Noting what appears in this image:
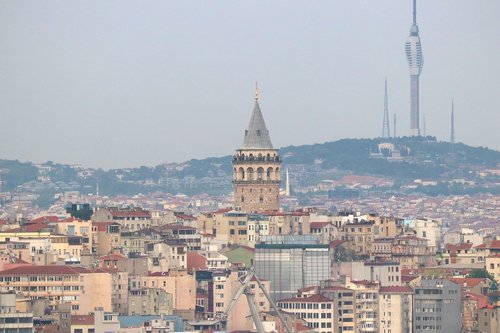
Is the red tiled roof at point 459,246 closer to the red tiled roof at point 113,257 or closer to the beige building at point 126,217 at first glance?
the beige building at point 126,217

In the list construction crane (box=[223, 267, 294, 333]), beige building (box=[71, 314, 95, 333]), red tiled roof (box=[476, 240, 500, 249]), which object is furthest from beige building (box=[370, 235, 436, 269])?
beige building (box=[71, 314, 95, 333])

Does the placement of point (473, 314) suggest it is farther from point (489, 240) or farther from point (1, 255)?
point (489, 240)

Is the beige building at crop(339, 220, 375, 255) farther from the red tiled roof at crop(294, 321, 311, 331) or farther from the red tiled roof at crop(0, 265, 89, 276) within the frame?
the red tiled roof at crop(0, 265, 89, 276)

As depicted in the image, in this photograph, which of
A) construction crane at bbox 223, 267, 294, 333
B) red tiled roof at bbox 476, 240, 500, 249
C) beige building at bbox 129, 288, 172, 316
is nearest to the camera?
construction crane at bbox 223, 267, 294, 333

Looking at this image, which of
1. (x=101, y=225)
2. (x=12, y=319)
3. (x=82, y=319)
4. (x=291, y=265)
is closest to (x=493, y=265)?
(x=291, y=265)

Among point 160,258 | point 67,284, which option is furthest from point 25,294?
point 160,258

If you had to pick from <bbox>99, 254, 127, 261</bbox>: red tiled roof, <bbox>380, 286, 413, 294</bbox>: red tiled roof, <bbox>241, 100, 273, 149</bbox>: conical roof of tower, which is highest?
<bbox>241, 100, 273, 149</bbox>: conical roof of tower

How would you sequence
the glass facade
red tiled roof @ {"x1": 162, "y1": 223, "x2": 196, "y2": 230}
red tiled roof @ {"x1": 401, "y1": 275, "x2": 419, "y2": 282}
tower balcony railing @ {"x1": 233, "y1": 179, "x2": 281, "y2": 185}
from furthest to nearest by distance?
1. tower balcony railing @ {"x1": 233, "y1": 179, "x2": 281, "y2": 185}
2. red tiled roof @ {"x1": 162, "y1": 223, "x2": 196, "y2": 230}
3. red tiled roof @ {"x1": 401, "y1": 275, "x2": 419, "y2": 282}
4. the glass facade

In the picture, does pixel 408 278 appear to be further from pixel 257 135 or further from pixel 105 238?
pixel 257 135

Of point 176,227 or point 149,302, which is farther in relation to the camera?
point 176,227
